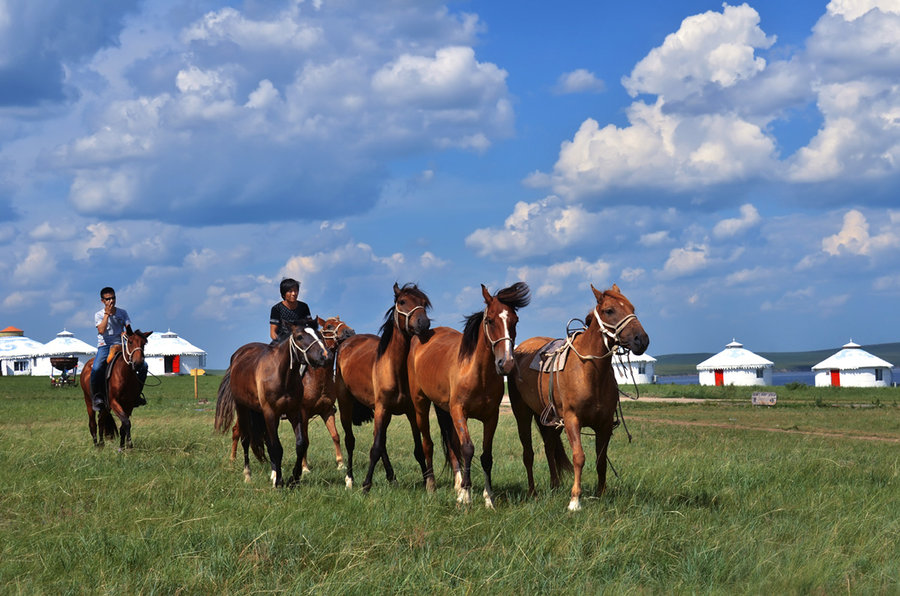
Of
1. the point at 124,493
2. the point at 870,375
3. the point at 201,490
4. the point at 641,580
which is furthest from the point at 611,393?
the point at 870,375

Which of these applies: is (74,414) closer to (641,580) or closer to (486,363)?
(486,363)

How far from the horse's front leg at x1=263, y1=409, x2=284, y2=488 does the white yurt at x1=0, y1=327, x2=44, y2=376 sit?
277ft

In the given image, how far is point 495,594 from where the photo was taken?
5.35 meters

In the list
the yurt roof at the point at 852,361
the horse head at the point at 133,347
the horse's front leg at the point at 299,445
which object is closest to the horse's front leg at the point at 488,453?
the horse's front leg at the point at 299,445

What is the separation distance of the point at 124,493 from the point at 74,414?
16484mm

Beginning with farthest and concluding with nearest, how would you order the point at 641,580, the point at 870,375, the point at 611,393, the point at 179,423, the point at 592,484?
the point at 870,375
the point at 179,423
the point at 592,484
the point at 611,393
the point at 641,580

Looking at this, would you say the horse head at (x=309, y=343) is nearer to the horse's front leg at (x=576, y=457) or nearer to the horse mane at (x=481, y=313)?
the horse mane at (x=481, y=313)

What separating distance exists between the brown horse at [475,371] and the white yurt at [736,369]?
211ft

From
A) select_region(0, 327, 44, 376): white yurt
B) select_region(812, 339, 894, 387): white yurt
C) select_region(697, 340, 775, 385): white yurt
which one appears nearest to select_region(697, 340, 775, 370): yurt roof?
select_region(697, 340, 775, 385): white yurt

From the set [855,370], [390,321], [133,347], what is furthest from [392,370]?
Answer: [855,370]

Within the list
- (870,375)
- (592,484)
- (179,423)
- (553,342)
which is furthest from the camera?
(870,375)

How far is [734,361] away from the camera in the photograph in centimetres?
7162

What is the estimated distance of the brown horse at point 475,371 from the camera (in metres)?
8.05

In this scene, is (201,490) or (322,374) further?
(322,374)
